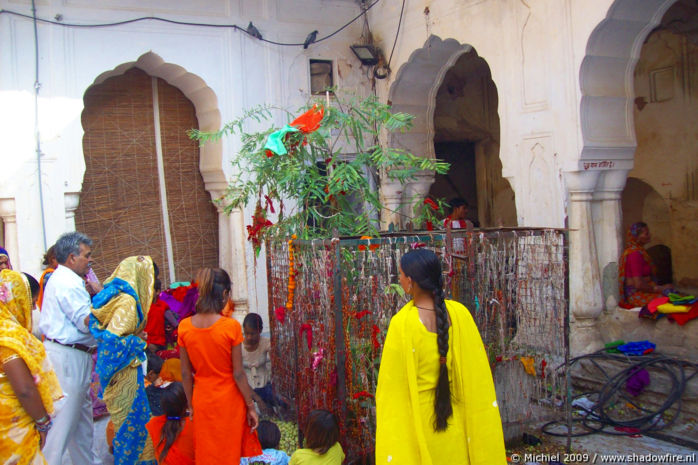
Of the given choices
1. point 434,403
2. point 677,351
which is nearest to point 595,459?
point 677,351

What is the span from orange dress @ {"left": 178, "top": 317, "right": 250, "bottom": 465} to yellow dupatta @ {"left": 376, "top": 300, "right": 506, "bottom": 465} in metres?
1.12

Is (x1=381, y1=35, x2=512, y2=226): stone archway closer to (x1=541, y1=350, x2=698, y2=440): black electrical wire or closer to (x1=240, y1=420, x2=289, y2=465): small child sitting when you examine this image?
(x1=541, y1=350, x2=698, y2=440): black electrical wire

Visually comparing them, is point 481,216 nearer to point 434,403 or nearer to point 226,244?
point 226,244

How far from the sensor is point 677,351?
17.9 feet

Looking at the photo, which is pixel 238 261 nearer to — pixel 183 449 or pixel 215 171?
pixel 215 171

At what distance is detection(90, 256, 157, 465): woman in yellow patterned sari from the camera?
372cm

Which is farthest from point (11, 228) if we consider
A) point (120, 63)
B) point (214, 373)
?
point (214, 373)

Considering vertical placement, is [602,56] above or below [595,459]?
above

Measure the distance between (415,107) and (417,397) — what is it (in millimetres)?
6152

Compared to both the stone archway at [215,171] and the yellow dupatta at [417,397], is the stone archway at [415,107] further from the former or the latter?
the yellow dupatta at [417,397]

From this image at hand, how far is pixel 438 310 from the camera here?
2475 mm

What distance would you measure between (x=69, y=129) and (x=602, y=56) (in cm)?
512

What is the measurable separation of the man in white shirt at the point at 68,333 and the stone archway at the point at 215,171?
11.2ft

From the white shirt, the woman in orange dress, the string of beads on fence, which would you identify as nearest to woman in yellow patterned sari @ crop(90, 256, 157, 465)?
the white shirt
